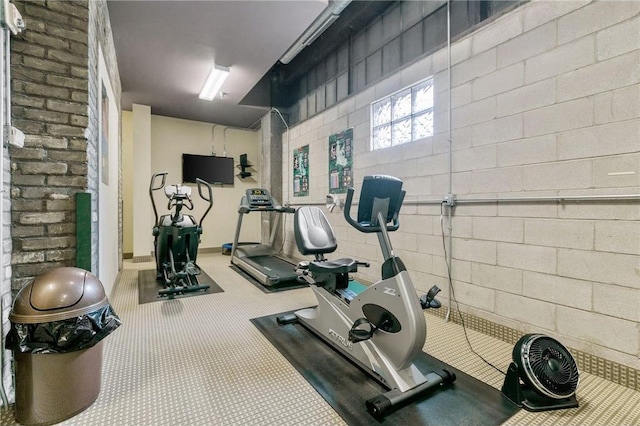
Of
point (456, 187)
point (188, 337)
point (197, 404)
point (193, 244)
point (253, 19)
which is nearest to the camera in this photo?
point (197, 404)

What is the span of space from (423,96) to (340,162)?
1615mm

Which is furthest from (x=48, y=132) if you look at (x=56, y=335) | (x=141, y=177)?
(x=141, y=177)

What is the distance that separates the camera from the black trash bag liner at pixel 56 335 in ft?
4.75

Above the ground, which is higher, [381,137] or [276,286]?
[381,137]

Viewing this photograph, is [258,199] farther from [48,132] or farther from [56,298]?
[56,298]

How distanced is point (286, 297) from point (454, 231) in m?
2.06

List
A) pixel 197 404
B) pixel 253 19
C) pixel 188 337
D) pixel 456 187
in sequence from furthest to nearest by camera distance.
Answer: pixel 253 19, pixel 456 187, pixel 188 337, pixel 197 404

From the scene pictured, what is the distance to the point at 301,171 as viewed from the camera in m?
5.68

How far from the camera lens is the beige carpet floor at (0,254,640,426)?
62.7 inches

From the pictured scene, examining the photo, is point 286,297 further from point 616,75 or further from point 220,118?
point 220,118

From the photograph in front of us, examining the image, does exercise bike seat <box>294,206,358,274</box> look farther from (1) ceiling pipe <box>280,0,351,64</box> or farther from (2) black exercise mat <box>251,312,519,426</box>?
(1) ceiling pipe <box>280,0,351,64</box>

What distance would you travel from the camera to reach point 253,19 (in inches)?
134

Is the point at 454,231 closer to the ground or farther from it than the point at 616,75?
closer to the ground

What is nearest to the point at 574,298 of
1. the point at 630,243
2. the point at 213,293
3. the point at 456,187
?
the point at 630,243
